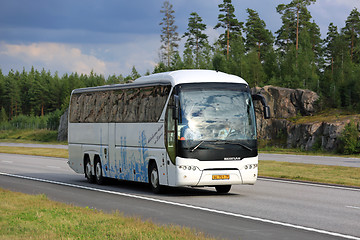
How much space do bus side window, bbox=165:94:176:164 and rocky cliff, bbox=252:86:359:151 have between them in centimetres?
3384

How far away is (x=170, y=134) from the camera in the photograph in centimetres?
1834

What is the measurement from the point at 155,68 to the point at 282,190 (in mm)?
92488

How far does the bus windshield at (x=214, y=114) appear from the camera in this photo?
1800 centimetres

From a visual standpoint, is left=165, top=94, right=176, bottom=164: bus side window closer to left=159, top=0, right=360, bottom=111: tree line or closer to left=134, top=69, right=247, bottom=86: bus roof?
left=134, top=69, right=247, bottom=86: bus roof

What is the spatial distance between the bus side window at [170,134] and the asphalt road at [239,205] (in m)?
1.30

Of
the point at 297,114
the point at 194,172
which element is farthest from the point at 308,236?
the point at 297,114

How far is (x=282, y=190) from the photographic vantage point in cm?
2047

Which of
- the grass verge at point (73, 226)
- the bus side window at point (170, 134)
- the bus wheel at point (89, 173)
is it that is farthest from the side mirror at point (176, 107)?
the bus wheel at point (89, 173)

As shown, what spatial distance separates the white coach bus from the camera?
1788cm

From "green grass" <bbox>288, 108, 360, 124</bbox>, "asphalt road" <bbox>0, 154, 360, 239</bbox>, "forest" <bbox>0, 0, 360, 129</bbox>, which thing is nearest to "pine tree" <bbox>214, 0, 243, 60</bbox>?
"forest" <bbox>0, 0, 360, 129</bbox>

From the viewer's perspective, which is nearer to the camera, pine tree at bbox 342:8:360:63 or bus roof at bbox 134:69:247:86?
bus roof at bbox 134:69:247:86

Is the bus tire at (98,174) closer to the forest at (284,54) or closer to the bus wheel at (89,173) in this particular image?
the bus wheel at (89,173)

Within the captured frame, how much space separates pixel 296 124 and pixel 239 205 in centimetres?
4160

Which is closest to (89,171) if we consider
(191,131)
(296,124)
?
(191,131)
